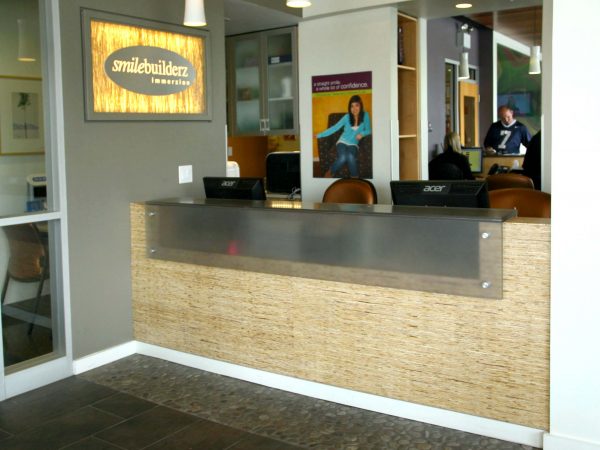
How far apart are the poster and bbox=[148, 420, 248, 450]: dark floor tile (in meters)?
3.12

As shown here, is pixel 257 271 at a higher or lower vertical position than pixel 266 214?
lower

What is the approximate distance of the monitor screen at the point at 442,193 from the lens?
134 inches

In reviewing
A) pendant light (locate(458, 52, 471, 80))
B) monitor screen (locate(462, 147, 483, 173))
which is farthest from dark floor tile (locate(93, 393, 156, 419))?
pendant light (locate(458, 52, 471, 80))

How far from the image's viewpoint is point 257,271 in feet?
12.8

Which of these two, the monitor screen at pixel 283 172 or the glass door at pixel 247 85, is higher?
the glass door at pixel 247 85

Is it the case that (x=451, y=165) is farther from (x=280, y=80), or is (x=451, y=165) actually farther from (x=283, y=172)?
(x=280, y=80)

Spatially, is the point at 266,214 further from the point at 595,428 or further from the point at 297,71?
the point at 297,71

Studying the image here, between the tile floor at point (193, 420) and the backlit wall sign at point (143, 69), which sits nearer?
the tile floor at point (193, 420)

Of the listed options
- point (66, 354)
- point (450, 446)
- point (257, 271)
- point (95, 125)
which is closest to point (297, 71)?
point (95, 125)

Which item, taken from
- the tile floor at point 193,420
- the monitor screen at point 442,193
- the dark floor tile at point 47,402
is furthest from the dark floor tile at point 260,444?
the monitor screen at point 442,193

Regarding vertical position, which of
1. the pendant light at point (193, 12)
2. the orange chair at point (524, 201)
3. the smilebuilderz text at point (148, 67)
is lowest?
the orange chair at point (524, 201)

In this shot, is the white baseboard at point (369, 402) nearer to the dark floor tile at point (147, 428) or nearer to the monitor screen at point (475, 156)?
the dark floor tile at point (147, 428)

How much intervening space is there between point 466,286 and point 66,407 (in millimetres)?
2256

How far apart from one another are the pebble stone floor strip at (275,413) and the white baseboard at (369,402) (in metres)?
0.03
